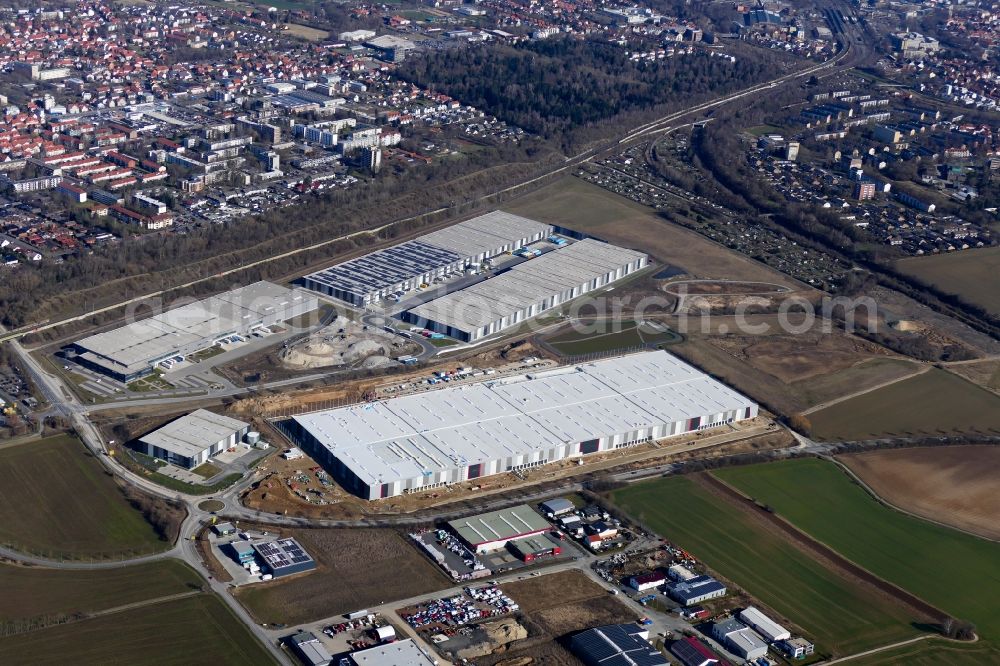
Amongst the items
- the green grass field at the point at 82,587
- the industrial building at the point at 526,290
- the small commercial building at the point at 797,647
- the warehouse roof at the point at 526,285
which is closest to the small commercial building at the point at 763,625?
the small commercial building at the point at 797,647

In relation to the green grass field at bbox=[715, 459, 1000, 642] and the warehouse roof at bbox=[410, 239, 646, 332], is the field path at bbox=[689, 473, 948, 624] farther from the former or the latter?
the warehouse roof at bbox=[410, 239, 646, 332]

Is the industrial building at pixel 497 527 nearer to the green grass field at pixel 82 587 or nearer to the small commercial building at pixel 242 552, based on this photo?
the small commercial building at pixel 242 552

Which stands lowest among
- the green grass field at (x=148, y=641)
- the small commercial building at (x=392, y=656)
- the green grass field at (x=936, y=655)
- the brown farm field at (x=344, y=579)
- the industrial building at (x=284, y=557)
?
the green grass field at (x=936, y=655)

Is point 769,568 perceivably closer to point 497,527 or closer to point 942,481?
point 497,527

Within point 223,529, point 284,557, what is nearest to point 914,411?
point 284,557

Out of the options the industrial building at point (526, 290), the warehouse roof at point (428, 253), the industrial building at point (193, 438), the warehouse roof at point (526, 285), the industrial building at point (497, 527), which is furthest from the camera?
the warehouse roof at point (428, 253)

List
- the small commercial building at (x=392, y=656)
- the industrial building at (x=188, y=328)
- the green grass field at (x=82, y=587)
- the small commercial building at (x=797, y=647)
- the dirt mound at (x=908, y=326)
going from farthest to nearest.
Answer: the dirt mound at (x=908, y=326) < the industrial building at (x=188, y=328) < the small commercial building at (x=797, y=647) < the green grass field at (x=82, y=587) < the small commercial building at (x=392, y=656)

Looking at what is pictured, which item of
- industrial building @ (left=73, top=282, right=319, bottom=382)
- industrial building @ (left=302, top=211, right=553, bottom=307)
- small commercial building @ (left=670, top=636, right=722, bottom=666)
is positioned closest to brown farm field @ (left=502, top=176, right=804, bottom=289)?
industrial building @ (left=302, top=211, right=553, bottom=307)
